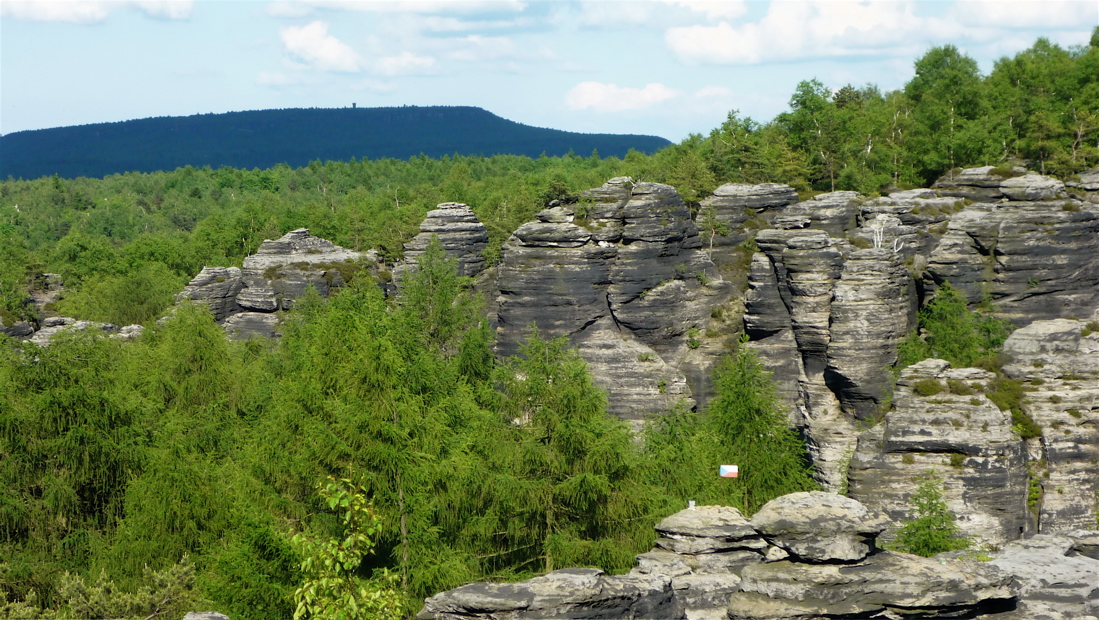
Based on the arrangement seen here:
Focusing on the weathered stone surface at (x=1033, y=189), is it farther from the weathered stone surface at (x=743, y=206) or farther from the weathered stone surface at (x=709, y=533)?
the weathered stone surface at (x=709, y=533)

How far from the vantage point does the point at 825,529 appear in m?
16.4

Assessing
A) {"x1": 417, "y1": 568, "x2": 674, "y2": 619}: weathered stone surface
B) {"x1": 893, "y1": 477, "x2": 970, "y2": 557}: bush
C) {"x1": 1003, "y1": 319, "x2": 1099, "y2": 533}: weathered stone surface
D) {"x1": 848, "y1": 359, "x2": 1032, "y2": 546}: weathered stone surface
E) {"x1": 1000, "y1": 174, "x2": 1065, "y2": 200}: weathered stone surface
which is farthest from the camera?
{"x1": 1000, "y1": 174, "x2": 1065, "y2": 200}: weathered stone surface

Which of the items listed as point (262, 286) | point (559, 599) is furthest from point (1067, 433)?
point (262, 286)

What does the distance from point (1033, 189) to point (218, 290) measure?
4830 centimetres

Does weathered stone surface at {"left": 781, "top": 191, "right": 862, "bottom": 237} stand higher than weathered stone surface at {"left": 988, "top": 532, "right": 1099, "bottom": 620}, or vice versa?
weathered stone surface at {"left": 781, "top": 191, "right": 862, "bottom": 237}

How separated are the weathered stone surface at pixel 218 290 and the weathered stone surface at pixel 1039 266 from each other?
143 feet

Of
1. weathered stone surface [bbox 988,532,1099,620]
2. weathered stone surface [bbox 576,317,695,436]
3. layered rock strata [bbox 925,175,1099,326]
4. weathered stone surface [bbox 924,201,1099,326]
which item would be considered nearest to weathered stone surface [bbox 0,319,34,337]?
weathered stone surface [bbox 576,317,695,436]

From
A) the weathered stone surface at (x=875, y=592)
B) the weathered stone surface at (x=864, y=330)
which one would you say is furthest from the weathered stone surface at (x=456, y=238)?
the weathered stone surface at (x=875, y=592)

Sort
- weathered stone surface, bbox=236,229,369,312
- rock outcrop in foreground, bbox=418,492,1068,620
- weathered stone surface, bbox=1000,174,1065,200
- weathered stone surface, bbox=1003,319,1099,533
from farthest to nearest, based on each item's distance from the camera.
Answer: weathered stone surface, bbox=236,229,369,312
weathered stone surface, bbox=1000,174,1065,200
weathered stone surface, bbox=1003,319,1099,533
rock outcrop in foreground, bbox=418,492,1068,620

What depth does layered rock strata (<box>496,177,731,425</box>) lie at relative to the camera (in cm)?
5600

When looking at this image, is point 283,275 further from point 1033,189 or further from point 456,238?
point 1033,189

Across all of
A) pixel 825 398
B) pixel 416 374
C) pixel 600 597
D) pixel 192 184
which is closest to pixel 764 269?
pixel 825 398

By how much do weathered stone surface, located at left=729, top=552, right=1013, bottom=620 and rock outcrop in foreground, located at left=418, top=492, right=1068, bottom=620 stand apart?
0.02 metres

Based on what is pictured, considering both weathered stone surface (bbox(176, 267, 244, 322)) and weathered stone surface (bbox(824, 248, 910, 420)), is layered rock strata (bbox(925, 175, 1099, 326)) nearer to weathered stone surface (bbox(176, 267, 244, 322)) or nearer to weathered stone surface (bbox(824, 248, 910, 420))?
weathered stone surface (bbox(824, 248, 910, 420))
